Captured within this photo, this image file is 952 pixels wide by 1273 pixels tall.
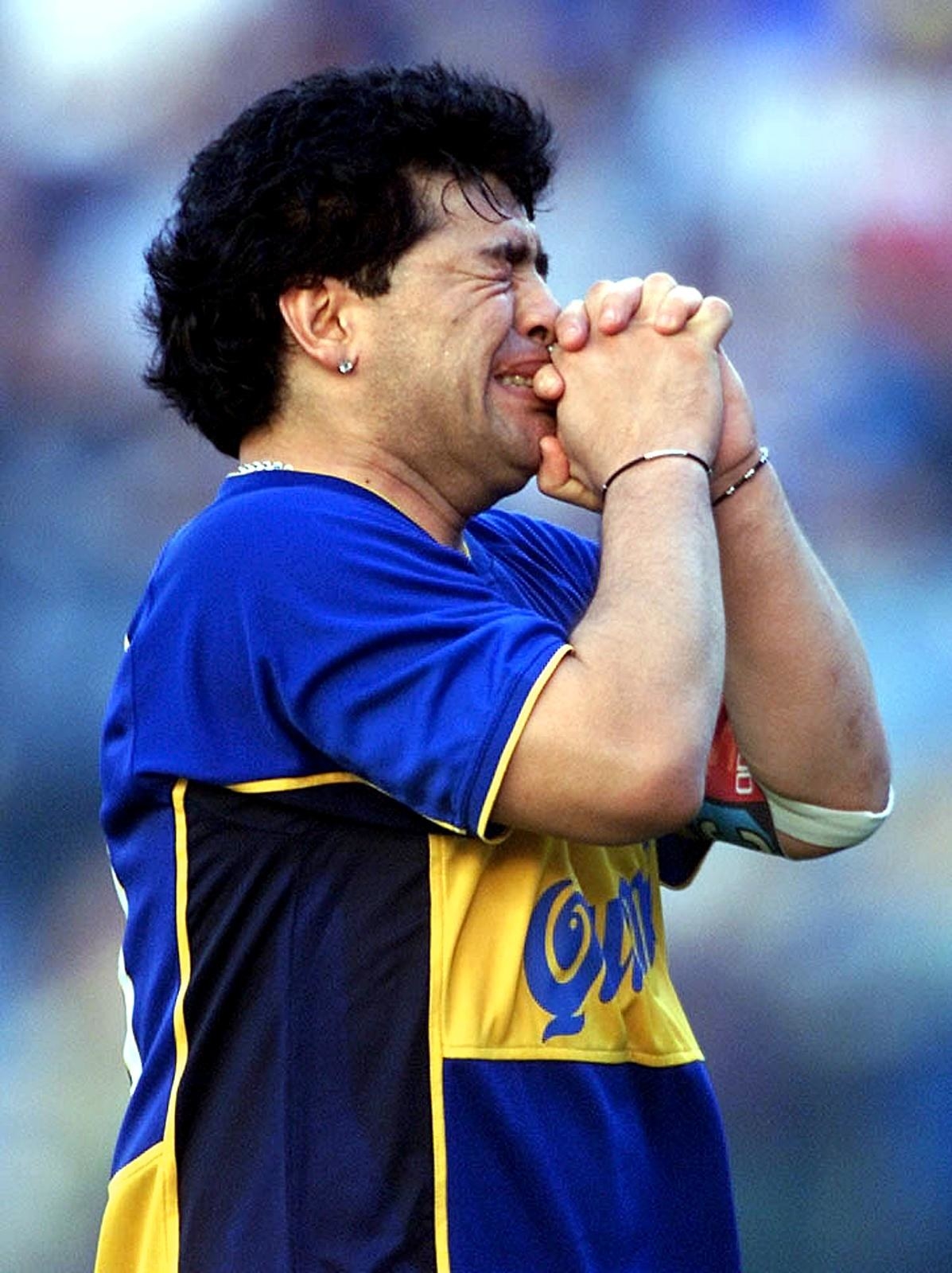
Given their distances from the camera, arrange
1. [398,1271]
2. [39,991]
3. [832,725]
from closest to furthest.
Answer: [398,1271]
[832,725]
[39,991]

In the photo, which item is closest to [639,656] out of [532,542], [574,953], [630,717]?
[630,717]

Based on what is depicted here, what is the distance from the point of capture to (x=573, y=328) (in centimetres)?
174

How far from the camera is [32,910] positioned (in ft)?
9.23

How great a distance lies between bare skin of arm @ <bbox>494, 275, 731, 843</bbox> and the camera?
145 cm

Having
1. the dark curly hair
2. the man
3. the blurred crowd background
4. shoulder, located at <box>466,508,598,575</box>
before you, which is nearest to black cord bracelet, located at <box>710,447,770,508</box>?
the man

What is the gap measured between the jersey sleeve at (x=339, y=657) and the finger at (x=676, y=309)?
29 cm

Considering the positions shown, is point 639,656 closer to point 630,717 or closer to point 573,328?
point 630,717

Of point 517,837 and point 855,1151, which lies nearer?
point 517,837

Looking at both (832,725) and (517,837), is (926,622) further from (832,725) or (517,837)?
(517,837)

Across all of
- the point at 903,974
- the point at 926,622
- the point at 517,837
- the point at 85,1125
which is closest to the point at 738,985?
the point at 903,974

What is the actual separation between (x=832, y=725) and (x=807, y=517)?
117cm

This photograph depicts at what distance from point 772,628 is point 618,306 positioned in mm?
314

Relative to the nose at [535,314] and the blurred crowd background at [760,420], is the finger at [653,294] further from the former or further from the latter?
the blurred crowd background at [760,420]

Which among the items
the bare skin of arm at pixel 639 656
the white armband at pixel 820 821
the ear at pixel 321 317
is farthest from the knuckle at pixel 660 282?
the white armband at pixel 820 821
